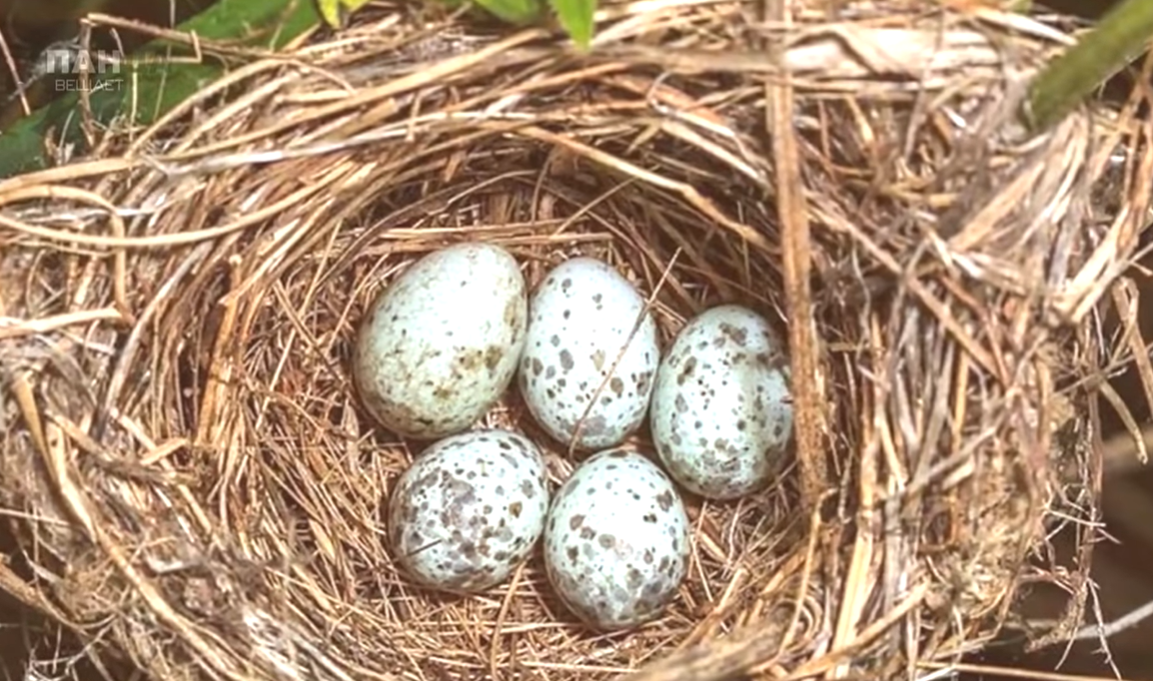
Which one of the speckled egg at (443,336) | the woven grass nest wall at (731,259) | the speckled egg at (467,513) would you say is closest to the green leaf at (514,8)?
the woven grass nest wall at (731,259)

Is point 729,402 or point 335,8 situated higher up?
point 335,8

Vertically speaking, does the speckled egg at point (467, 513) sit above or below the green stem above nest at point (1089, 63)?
below

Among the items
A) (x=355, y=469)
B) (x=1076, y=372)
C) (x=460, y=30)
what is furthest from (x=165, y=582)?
(x=1076, y=372)

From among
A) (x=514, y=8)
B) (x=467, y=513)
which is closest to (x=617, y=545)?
(x=467, y=513)

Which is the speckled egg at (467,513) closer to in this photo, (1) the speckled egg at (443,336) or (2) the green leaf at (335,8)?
(1) the speckled egg at (443,336)

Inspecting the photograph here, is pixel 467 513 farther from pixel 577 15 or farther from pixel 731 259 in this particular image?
pixel 577 15

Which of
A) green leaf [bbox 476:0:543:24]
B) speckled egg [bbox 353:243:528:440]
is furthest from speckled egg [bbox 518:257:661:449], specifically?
green leaf [bbox 476:0:543:24]

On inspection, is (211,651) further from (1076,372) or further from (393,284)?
(1076,372)
